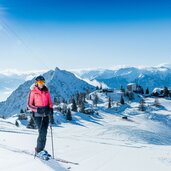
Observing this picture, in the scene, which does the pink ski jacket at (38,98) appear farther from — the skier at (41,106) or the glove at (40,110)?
the glove at (40,110)

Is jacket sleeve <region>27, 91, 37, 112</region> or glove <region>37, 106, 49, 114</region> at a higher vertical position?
jacket sleeve <region>27, 91, 37, 112</region>

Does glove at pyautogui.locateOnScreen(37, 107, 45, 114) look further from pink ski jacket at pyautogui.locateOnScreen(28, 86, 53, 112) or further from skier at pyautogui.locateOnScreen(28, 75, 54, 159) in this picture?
pink ski jacket at pyautogui.locateOnScreen(28, 86, 53, 112)

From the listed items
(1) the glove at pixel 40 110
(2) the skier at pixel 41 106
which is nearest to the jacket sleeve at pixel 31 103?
(2) the skier at pixel 41 106

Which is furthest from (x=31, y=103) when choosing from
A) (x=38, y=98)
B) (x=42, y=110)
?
(x=42, y=110)

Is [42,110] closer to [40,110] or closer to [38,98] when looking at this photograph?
[40,110]

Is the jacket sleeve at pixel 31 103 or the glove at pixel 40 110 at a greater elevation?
the jacket sleeve at pixel 31 103

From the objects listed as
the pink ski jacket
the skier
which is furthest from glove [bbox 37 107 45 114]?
the pink ski jacket

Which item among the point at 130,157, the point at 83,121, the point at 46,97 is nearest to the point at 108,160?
the point at 130,157

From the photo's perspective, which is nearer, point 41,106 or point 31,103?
point 41,106

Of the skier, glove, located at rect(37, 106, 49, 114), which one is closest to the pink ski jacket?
the skier

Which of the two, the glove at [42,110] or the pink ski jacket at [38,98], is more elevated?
the pink ski jacket at [38,98]

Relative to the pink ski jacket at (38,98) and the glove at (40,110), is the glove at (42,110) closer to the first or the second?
the glove at (40,110)

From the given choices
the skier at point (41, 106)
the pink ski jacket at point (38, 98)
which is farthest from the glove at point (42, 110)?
the pink ski jacket at point (38, 98)

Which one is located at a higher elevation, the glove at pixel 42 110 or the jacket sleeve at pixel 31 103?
the jacket sleeve at pixel 31 103
